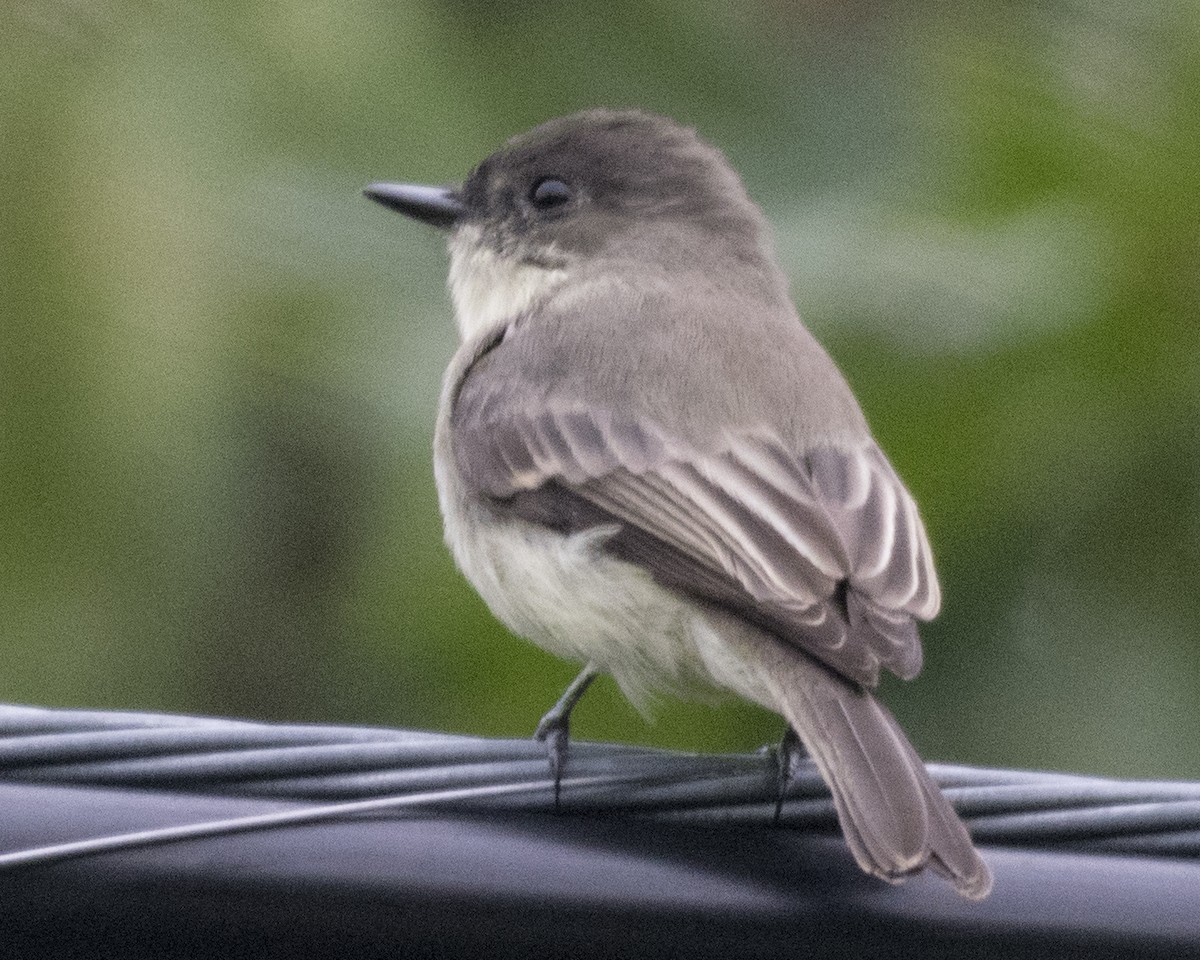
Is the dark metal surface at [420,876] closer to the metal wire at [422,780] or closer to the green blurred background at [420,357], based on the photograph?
the metal wire at [422,780]

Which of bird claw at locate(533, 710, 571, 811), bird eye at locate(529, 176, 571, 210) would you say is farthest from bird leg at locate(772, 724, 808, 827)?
bird eye at locate(529, 176, 571, 210)

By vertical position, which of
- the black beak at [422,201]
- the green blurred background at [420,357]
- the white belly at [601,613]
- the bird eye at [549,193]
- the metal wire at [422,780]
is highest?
the bird eye at [549,193]

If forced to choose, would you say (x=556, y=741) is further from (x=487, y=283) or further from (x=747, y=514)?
(x=487, y=283)

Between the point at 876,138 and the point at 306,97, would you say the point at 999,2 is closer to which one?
the point at 876,138

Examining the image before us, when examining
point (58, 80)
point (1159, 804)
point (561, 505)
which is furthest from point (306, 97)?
point (1159, 804)

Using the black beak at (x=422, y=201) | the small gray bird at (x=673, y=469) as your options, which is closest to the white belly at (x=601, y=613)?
the small gray bird at (x=673, y=469)

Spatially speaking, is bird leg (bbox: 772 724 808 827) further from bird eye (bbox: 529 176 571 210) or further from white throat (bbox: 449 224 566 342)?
bird eye (bbox: 529 176 571 210)

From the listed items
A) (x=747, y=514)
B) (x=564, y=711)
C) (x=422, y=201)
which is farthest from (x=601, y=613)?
(x=422, y=201)
